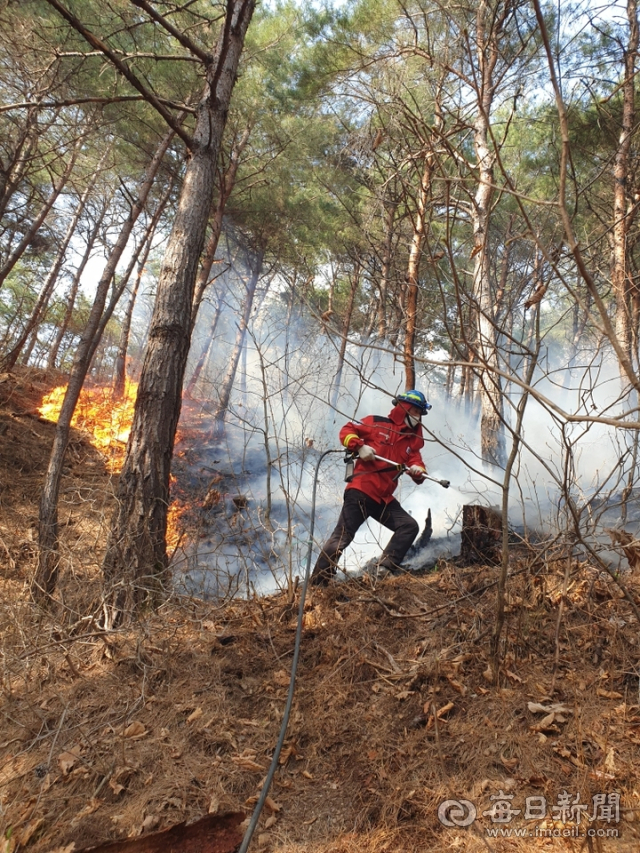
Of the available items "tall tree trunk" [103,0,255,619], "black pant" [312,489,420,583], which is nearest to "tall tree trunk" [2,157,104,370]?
"tall tree trunk" [103,0,255,619]

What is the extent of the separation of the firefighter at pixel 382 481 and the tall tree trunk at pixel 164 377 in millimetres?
1588

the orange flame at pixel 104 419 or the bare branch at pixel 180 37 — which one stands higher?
the bare branch at pixel 180 37

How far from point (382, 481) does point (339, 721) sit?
8.03 ft

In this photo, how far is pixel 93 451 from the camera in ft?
33.5

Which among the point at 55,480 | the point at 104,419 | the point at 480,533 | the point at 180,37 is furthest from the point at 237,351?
the point at 480,533

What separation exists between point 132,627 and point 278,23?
1131 cm

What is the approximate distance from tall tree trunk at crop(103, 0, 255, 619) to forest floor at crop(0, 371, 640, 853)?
0.91 ft

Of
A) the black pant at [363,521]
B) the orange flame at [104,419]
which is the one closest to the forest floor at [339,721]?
the black pant at [363,521]

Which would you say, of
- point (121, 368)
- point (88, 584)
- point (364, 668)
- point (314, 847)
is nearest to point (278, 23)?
point (121, 368)

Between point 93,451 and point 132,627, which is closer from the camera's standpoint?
point 132,627

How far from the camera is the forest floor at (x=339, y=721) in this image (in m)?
1.91

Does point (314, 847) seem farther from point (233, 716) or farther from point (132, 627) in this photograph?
point (132, 627)

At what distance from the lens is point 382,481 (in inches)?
185

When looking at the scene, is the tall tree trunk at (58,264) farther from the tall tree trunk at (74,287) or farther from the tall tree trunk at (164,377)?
the tall tree trunk at (164,377)
